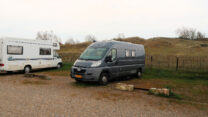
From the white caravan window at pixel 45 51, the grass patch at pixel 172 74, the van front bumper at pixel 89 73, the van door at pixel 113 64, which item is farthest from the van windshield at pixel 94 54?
the white caravan window at pixel 45 51

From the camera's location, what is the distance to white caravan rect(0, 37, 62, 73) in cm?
1280

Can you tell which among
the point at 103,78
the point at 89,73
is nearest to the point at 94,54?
the point at 89,73

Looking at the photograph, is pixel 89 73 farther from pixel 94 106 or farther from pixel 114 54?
pixel 94 106

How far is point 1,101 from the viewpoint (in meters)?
6.22

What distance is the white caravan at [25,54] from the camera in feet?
42.0

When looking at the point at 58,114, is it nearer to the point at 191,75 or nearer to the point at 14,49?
the point at 14,49

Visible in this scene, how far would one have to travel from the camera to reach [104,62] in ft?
30.6

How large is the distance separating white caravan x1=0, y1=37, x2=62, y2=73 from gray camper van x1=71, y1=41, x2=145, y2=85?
640 centimetres

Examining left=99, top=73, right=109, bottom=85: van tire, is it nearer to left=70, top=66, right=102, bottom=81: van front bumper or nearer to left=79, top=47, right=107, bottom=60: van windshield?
left=70, top=66, right=102, bottom=81: van front bumper

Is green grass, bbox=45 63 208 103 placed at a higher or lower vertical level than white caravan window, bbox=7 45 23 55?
lower

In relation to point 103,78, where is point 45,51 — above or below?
above

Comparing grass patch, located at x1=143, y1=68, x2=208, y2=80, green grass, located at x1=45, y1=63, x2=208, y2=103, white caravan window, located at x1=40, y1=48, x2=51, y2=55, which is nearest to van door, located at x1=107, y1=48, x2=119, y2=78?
green grass, located at x1=45, y1=63, x2=208, y2=103

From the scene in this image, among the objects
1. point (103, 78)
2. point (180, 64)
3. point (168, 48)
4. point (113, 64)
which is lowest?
point (103, 78)

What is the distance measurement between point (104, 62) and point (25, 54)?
8.05m
